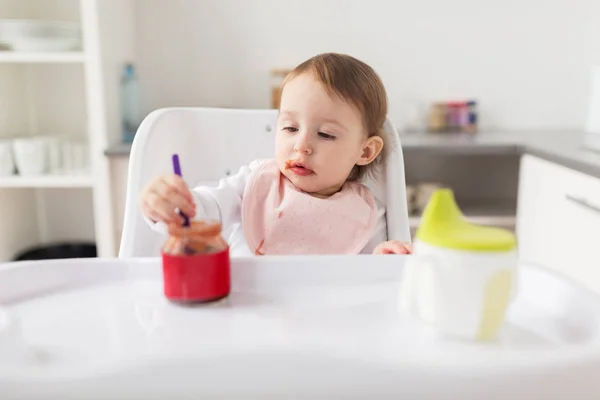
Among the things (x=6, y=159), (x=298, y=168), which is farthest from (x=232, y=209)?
(x=6, y=159)

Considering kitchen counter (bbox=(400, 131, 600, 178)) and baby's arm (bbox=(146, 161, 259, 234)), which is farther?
kitchen counter (bbox=(400, 131, 600, 178))

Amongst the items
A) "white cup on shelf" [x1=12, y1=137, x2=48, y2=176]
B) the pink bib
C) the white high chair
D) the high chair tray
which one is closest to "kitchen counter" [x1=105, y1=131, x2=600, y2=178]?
"white cup on shelf" [x1=12, y1=137, x2=48, y2=176]

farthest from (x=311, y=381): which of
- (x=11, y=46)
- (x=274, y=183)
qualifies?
(x=11, y=46)

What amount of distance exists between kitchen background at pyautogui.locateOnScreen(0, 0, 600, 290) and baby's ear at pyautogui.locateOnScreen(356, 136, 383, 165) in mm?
1074

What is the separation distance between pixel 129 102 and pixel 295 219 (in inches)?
51.2

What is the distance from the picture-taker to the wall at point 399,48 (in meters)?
2.27

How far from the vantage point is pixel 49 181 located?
6.60 ft

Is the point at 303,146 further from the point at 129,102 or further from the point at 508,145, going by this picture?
the point at 129,102

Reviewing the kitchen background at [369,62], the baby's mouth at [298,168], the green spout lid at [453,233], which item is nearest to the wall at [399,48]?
the kitchen background at [369,62]

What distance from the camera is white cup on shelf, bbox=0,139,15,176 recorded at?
2.02 meters

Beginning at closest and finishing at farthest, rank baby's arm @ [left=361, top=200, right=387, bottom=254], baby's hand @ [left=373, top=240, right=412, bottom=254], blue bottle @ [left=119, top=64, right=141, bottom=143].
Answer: baby's hand @ [left=373, top=240, right=412, bottom=254] < baby's arm @ [left=361, top=200, right=387, bottom=254] < blue bottle @ [left=119, top=64, right=141, bottom=143]

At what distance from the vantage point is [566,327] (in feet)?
1.84

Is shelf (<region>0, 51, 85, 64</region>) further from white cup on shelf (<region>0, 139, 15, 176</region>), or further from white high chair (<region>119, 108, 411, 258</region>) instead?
white high chair (<region>119, 108, 411, 258</region>)

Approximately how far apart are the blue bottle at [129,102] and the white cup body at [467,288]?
5.80 feet
